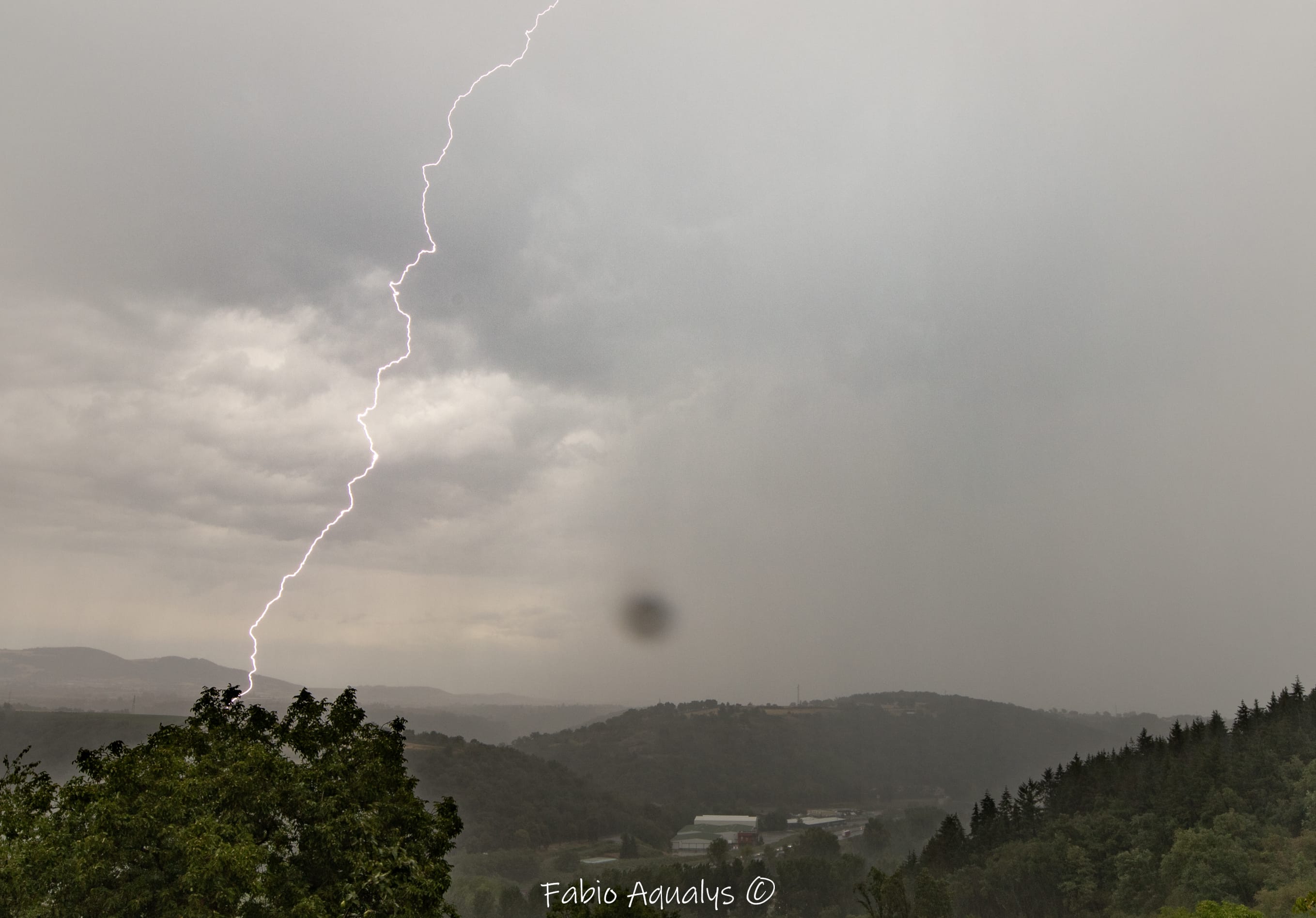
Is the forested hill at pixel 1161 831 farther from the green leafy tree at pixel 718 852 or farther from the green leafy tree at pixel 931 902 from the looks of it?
the green leafy tree at pixel 718 852

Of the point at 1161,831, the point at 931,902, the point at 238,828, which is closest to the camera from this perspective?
the point at 238,828

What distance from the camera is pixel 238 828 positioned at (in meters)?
24.9

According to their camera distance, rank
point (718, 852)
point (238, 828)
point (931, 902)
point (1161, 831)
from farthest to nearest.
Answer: point (718, 852)
point (1161, 831)
point (931, 902)
point (238, 828)

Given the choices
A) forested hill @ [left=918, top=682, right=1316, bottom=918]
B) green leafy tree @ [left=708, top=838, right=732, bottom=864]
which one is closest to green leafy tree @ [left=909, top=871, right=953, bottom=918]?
forested hill @ [left=918, top=682, right=1316, bottom=918]

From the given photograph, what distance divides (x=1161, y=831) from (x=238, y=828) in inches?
4387

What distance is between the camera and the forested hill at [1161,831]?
264 ft

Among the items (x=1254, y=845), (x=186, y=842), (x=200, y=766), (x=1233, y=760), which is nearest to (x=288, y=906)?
(x=186, y=842)

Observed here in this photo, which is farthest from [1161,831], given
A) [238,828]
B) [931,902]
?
[238,828]

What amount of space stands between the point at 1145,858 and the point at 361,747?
320 ft

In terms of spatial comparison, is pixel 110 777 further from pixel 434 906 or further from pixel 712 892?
pixel 712 892

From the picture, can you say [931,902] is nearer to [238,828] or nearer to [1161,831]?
[1161,831]

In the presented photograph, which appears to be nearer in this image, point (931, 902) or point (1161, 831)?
point (931, 902)

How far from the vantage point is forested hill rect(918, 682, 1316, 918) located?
80.6m

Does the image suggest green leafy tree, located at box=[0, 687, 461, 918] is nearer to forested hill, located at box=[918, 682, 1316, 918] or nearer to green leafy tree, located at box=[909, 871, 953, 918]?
forested hill, located at box=[918, 682, 1316, 918]
